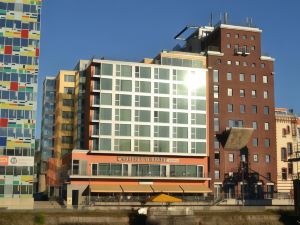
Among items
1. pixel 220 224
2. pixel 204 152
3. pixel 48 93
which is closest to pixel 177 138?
pixel 204 152

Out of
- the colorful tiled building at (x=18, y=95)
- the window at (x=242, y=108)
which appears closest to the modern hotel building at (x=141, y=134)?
the colorful tiled building at (x=18, y=95)

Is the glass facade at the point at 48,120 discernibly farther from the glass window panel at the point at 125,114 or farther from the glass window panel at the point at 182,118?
the glass window panel at the point at 182,118

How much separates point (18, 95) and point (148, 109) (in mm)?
26069

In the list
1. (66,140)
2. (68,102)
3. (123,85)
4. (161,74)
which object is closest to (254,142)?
(161,74)

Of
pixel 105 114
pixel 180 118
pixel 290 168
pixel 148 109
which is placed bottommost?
pixel 290 168

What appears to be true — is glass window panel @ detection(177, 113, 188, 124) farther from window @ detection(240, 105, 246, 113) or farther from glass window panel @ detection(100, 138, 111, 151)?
glass window panel @ detection(100, 138, 111, 151)

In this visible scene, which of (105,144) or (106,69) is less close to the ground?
(106,69)

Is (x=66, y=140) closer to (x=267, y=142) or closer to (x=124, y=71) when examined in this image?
(x=124, y=71)

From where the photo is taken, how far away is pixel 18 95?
97.0 metres

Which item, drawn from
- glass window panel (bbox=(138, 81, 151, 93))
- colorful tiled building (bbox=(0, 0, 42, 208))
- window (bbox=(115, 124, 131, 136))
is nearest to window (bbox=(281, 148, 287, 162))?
glass window panel (bbox=(138, 81, 151, 93))

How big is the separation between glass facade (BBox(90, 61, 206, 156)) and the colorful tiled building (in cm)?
1256

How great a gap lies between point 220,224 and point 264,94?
5016 cm

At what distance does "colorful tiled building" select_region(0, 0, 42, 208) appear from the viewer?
309 ft

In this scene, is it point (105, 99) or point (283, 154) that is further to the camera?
point (283, 154)
